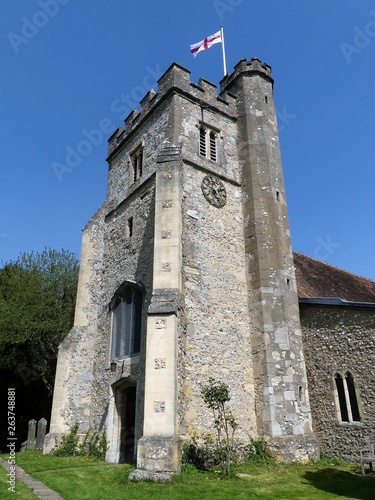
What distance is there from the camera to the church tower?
11.2 metres

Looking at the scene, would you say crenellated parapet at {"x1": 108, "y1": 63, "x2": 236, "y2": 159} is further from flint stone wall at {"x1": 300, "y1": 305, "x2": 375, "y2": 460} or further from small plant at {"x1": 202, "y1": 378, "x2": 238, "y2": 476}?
small plant at {"x1": 202, "y1": 378, "x2": 238, "y2": 476}

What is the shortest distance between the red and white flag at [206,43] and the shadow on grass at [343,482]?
52.0 feet

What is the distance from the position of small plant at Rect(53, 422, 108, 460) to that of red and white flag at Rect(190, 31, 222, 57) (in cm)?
1533

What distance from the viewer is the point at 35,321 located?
20.9 meters

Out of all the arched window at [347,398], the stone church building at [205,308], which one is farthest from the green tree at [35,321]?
the arched window at [347,398]

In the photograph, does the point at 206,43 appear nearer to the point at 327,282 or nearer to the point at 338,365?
the point at 327,282

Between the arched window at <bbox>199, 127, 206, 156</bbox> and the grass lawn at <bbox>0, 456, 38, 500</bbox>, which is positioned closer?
the grass lawn at <bbox>0, 456, 38, 500</bbox>

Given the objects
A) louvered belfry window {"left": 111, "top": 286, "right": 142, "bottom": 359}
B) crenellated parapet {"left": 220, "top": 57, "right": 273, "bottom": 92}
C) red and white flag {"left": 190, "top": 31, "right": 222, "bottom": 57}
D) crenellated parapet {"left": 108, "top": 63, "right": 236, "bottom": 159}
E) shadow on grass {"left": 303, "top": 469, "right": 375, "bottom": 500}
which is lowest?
shadow on grass {"left": 303, "top": 469, "right": 375, "bottom": 500}

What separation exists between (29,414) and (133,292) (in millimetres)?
15197

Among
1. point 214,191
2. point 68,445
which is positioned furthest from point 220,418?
point 214,191

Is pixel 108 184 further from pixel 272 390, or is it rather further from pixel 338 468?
pixel 338 468

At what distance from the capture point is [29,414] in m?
24.4

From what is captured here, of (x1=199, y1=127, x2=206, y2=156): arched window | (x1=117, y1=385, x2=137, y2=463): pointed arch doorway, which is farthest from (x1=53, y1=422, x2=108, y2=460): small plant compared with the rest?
(x1=199, y1=127, x2=206, y2=156): arched window

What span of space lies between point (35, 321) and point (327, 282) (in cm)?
1444
